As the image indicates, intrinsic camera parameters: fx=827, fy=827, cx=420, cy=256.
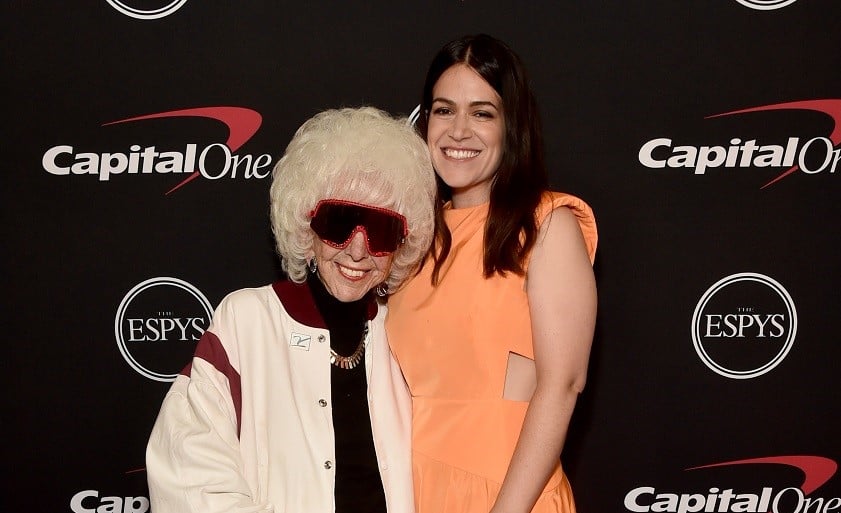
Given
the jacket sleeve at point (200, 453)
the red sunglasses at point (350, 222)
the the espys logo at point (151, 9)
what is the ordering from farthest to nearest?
the the espys logo at point (151, 9), the red sunglasses at point (350, 222), the jacket sleeve at point (200, 453)

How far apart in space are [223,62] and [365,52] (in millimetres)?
436

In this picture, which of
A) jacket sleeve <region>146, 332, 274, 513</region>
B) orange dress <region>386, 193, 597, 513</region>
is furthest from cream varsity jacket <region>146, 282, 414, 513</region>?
orange dress <region>386, 193, 597, 513</region>

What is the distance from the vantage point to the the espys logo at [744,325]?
2.72m

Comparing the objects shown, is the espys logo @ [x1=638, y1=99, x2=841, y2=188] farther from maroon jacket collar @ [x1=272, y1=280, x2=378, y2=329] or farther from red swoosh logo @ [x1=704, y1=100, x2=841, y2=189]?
maroon jacket collar @ [x1=272, y1=280, x2=378, y2=329]

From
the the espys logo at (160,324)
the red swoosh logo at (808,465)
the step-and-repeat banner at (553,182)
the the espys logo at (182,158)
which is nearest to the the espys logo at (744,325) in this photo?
the step-and-repeat banner at (553,182)

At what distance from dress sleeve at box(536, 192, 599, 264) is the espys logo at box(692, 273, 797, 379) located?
35.9 inches

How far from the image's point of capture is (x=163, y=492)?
1.71 meters

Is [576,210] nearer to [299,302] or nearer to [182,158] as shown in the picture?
[299,302]

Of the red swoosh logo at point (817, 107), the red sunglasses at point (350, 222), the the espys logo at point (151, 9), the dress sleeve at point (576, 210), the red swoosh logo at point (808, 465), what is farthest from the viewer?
the red swoosh logo at point (808, 465)

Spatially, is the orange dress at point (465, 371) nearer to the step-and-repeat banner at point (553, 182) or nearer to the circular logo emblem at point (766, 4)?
the step-and-repeat banner at point (553, 182)

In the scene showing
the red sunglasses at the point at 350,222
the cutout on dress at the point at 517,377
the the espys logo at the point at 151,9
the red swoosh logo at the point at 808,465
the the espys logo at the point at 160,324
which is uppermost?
the the espys logo at the point at 151,9

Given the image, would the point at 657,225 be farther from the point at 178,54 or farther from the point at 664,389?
the point at 178,54

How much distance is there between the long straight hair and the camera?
1.93 metres

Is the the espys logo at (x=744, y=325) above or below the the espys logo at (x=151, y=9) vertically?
below
